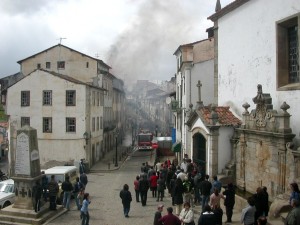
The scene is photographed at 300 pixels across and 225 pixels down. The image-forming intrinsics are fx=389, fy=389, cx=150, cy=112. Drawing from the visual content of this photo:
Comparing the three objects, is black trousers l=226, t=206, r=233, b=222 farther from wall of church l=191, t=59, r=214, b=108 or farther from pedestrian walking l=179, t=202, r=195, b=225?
wall of church l=191, t=59, r=214, b=108

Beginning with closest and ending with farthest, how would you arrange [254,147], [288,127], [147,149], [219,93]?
1. [288,127]
2. [254,147]
3. [219,93]
4. [147,149]

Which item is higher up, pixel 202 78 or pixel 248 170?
pixel 202 78

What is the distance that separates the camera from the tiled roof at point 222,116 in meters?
19.1

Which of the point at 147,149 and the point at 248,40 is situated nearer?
the point at 248,40

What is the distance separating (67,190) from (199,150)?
7455 millimetres

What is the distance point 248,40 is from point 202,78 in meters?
12.6

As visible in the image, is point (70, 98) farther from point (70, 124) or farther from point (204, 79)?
point (204, 79)

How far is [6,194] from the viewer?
18312 mm

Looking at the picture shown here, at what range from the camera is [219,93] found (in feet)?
73.3

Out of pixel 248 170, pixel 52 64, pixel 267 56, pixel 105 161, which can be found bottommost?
pixel 105 161

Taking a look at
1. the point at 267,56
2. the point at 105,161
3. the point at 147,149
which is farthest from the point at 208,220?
the point at 147,149

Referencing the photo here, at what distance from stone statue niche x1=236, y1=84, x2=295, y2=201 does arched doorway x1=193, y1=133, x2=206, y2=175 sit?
237 centimetres

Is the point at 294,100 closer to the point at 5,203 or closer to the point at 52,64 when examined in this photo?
the point at 5,203

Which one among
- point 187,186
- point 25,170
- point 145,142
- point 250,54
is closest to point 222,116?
point 250,54
